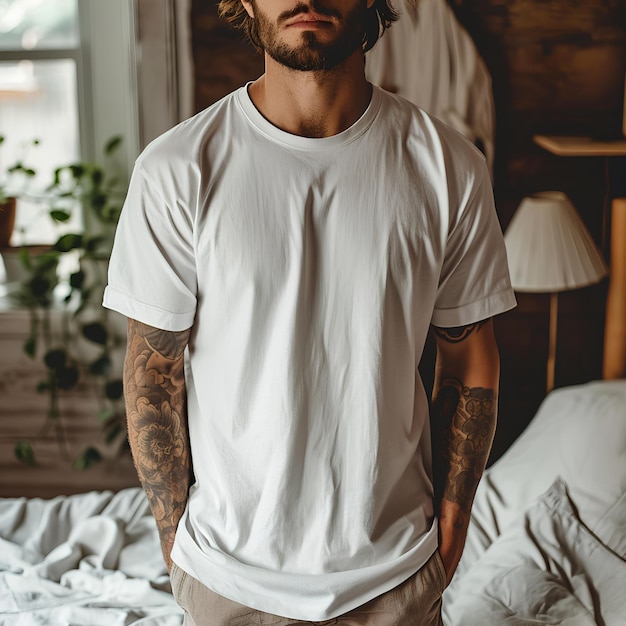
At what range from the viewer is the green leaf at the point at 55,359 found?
281cm

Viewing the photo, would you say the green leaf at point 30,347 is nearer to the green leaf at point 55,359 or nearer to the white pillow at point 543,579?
the green leaf at point 55,359

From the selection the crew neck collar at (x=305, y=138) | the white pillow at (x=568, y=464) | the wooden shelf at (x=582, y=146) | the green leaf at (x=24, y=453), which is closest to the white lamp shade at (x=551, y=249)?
the wooden shelf at (x=582, y=146)

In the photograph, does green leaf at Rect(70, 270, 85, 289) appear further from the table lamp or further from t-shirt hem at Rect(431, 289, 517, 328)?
t-shirt hem at Rect(431, 289, 517, 328)

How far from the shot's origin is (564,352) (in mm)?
Result: 2734

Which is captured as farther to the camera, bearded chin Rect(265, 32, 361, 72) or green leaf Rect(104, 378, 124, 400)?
green leaf Rect(104, 378, 124, 400)

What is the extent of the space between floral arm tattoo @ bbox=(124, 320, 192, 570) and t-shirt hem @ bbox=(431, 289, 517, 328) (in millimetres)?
378

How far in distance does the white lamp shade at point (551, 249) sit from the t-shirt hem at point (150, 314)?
4.71ft

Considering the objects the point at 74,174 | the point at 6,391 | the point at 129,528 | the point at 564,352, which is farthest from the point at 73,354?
the point at 564,352

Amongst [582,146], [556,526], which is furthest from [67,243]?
[556,526]

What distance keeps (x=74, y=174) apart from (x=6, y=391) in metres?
0.77

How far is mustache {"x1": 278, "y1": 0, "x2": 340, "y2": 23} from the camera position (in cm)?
104

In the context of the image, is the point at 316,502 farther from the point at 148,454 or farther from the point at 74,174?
the point at 74,174

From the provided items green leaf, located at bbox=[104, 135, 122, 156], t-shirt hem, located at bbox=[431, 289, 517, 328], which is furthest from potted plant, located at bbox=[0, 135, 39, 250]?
t-shirt hem, located at bbox=[431, 289, 517, 328]

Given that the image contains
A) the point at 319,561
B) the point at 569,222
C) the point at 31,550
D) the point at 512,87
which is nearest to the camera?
the point at 319,561
